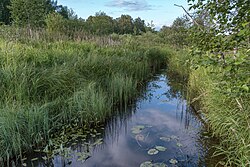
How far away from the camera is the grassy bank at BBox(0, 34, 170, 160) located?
311 cm

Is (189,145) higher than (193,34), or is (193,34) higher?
(193,34)

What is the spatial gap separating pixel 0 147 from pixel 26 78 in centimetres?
155

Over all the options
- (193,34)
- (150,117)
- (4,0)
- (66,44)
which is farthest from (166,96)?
(4,0)

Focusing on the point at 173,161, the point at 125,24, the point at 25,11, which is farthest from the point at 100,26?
the point at 173,161

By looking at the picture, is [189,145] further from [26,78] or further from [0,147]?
[26,78]

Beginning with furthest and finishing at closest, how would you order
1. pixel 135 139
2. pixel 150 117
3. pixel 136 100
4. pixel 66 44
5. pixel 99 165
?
pixel 66 44 < pixel 136 100 < pixel 150 117 < pixel 135 139 < pixel 99 165

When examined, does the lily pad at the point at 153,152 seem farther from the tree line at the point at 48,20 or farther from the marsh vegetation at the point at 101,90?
the tree line at the point at 48,20

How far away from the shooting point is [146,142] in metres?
3.77

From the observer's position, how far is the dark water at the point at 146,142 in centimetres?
313

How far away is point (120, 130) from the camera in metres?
4.27

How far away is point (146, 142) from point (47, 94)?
7.28 feet

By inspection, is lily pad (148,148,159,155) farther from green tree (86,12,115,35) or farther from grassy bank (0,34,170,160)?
green tree (86,12,115,35)

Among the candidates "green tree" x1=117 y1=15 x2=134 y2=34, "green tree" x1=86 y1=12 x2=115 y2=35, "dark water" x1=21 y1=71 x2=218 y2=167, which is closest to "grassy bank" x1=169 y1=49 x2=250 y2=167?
"dark water" x1=21 y1=71 x2=218 y2=167

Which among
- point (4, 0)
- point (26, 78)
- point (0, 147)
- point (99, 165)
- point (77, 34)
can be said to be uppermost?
point (4, 0)
